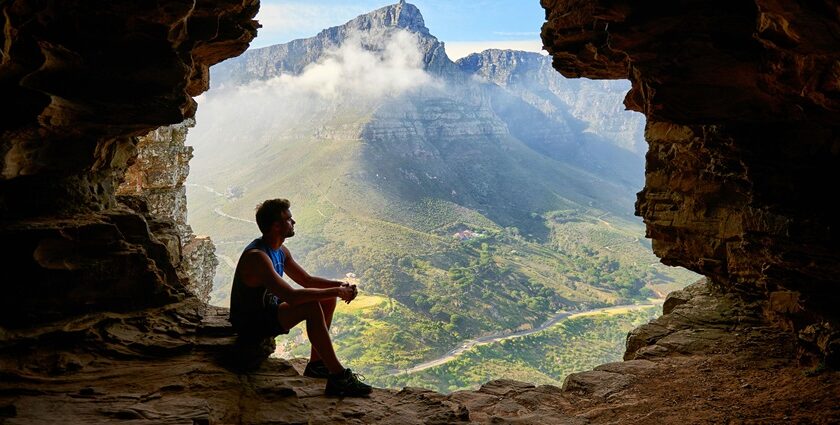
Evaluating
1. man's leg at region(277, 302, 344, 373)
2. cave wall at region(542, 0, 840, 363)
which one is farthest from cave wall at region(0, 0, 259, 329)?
cave wall at region(542, 0, 840, 363)

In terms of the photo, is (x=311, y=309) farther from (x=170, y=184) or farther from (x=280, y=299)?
(x=170, y=184)

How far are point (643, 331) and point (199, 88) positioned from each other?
40.7 ft

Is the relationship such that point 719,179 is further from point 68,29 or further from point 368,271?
point 368,271

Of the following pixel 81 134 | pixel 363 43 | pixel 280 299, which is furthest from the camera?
A: pixel 363 43

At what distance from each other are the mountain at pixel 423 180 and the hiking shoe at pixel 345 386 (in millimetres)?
33364

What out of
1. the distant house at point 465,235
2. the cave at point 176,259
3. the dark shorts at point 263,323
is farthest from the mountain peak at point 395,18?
the dark shorts at point 263,323

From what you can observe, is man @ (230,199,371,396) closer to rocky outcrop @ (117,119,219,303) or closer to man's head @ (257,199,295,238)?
man's head @ (257,199,295,238)

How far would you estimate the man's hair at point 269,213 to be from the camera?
791 cm

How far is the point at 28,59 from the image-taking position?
7.88 metres

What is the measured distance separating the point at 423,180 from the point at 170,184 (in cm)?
6758

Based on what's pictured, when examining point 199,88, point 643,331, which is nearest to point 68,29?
point 199,88

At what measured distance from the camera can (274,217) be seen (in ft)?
26.0

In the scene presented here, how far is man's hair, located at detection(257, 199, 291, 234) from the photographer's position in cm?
791

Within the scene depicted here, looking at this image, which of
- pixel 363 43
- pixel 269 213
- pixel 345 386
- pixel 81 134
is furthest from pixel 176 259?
pixel 363 43
